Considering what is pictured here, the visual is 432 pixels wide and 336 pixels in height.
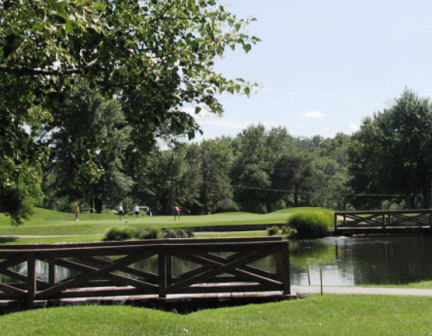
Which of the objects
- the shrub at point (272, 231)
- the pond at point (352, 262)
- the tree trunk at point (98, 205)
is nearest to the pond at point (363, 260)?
the pond at point (352, 262)

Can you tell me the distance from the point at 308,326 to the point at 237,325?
44.0 inches

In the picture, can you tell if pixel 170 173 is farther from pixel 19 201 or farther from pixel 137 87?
pixel 137 87

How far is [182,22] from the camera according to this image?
9.34 metres

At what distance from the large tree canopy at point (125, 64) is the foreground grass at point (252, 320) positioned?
2.65 metres

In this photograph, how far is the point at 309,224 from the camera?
1361 inches

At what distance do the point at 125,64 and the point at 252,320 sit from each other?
Answer: 4.67 metres

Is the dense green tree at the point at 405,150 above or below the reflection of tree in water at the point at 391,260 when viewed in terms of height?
above

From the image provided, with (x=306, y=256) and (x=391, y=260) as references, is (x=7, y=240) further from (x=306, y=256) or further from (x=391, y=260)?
(x=391, y=260)

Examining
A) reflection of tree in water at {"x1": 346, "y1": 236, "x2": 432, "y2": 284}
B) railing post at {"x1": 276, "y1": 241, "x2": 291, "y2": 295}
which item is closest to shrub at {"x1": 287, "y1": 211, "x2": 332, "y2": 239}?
reflection of tree in water at {"x1": 346, "y1": 236, "x2": 432, "y2": 284}

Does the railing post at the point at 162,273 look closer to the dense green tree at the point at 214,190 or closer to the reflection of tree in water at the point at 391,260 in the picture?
the reflection of tree in water at the point at 391,260

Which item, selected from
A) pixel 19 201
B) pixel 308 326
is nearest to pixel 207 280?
pixel 308 326

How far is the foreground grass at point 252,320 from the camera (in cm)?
795

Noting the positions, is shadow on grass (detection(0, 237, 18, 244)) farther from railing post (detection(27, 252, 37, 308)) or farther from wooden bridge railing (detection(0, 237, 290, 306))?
railing post (detection(27, 252, 37, 308))

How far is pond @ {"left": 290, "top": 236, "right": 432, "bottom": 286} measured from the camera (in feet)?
56.7
